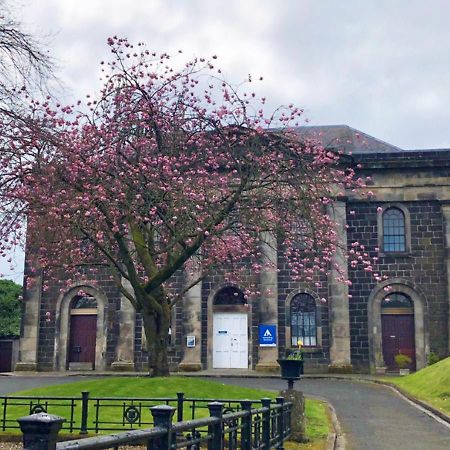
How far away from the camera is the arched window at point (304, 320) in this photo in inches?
1155

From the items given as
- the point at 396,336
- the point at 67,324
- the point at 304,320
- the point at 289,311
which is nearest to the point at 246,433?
the point at 289,311

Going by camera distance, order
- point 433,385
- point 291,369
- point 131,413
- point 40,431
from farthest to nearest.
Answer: point 433,385, point 291,369, point 131,413, point 40,431

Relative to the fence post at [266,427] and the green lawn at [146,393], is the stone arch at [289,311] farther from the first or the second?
the fence post at [266,427]

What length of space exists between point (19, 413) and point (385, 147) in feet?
77.8

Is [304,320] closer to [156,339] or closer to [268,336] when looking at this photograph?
[268,336]

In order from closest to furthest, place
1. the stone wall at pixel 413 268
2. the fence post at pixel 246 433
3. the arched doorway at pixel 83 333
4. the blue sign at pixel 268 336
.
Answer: the fence post at pixel 246 433
the stone wall at pixel 413 268
the blue sign at pixel 268 336
the arched doorway at pixel 83 333

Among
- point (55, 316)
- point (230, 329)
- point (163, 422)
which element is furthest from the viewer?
point (55, 316)

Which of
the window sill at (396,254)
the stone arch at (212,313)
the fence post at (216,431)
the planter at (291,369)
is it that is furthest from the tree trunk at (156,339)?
the window sill at (396,254)

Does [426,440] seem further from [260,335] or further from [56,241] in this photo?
[260,335]

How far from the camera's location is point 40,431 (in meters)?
2.98

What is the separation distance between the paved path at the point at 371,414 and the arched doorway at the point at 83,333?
15.3 ft

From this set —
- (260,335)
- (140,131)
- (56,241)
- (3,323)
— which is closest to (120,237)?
(56,241)

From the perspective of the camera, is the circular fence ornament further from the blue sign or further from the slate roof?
the slate roof

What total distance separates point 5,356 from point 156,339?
716 inches
